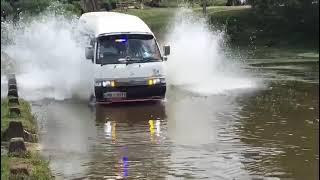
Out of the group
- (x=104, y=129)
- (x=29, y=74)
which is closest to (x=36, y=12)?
(x=29, y=74)

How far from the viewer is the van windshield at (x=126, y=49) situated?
14336 millimetres

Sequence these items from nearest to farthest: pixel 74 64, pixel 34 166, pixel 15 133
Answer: pixel 34 166, pixel 15 133, pixel 74 64

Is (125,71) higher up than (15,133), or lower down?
higher up

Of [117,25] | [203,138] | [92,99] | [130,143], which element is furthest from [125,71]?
[130,143]

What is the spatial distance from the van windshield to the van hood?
23cm

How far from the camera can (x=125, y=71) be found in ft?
45.8

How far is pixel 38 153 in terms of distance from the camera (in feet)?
29.7

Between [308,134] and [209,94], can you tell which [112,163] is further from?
[209,94]

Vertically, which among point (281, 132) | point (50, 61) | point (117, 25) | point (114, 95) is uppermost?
point (117, 25)

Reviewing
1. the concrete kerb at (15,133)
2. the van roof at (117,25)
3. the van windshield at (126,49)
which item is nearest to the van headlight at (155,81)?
the van windshield at (126,49)

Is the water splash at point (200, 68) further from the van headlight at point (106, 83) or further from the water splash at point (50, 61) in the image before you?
the van headlight at point (106, 83)

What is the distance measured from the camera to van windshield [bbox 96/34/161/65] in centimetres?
1434

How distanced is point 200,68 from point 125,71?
6517 mm

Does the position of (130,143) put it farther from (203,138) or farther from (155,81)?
(155,81)
